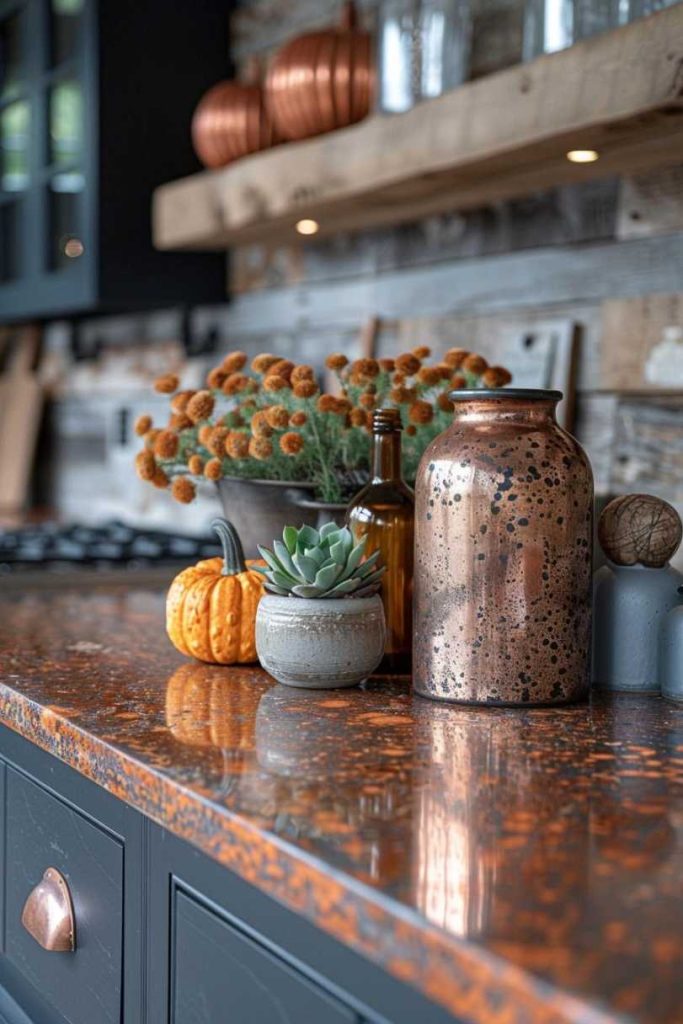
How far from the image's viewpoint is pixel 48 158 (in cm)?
312

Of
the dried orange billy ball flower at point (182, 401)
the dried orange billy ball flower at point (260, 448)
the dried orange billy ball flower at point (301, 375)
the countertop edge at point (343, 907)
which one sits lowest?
the countertop edge at point (343, 907)

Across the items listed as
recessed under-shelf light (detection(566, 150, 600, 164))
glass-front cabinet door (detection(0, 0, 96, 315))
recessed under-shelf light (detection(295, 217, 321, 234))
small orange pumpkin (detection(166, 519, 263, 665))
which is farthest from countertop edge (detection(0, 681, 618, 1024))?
glass-front cabinet door (detection(0, 0, 96, 315))

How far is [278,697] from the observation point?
113cm

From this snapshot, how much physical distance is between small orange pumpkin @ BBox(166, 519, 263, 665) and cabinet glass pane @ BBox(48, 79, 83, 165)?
1871mm

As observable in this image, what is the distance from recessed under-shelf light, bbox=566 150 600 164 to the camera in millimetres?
1709

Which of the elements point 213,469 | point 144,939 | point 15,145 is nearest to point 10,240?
point 15,145

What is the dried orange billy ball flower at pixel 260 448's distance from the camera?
130cm

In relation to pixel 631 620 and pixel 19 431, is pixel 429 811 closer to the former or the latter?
pixel 631 620

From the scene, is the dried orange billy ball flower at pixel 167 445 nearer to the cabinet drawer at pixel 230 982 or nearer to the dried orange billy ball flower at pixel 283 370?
the dried orange billy ball flower at pixel 283 370

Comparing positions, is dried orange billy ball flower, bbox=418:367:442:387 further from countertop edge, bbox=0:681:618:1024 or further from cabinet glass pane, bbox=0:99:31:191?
cabinet glass pane, bbox=0:99:31:191

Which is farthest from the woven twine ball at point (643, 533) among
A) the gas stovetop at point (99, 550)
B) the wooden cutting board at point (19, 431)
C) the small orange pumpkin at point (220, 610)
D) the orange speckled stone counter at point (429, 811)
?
the wooden cutting board at point (19, 431)

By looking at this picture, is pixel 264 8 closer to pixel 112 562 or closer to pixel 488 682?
pixel 112 562

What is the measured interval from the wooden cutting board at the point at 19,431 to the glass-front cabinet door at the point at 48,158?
607 mm

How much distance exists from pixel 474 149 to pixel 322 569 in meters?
0.82
